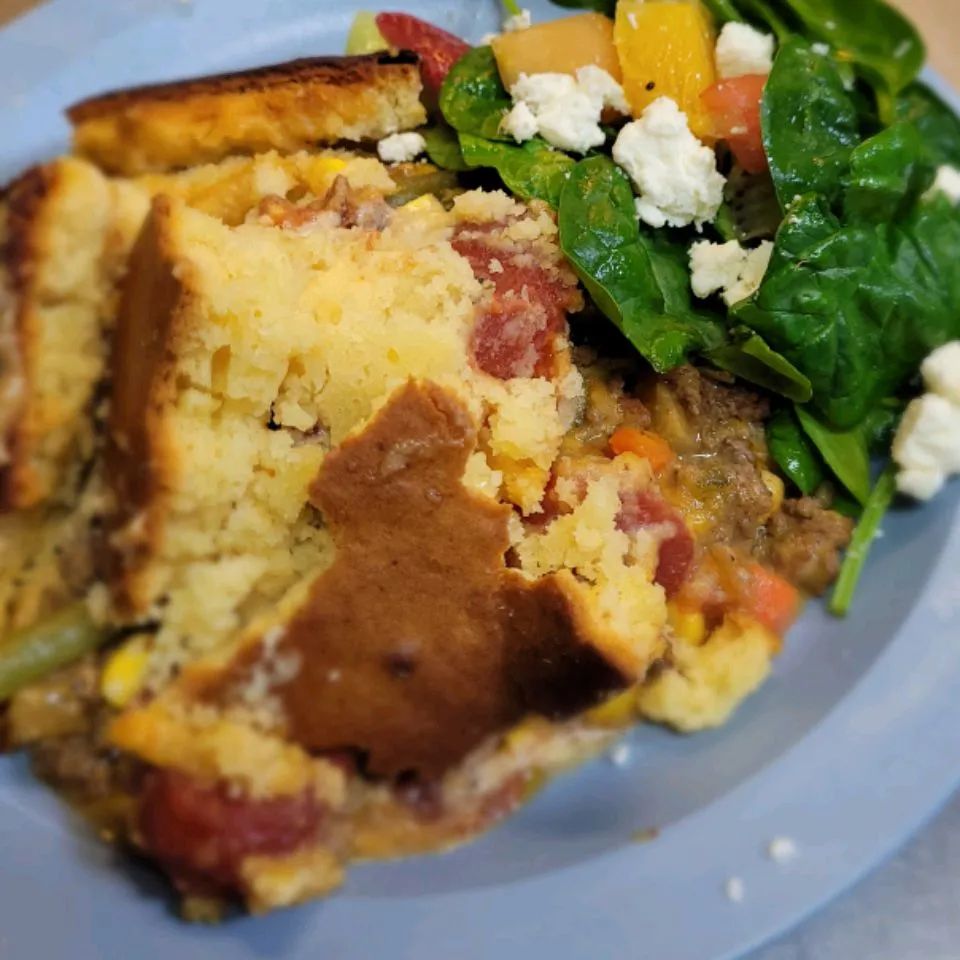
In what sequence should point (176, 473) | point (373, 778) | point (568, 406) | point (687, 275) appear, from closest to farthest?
point (176, 473)
point (373, 778)
point (568, 406)
point (687, 275)

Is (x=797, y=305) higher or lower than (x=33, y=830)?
higher

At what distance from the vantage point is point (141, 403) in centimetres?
176

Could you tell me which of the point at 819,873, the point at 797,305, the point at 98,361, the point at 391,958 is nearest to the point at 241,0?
the point at 98,361

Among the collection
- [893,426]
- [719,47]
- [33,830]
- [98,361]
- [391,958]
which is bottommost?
[391,958]

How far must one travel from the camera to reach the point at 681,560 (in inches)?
83.5

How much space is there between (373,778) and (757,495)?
1155 mm

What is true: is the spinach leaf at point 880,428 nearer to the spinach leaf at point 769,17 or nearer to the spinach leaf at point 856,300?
the spinach leaf at point 856,300

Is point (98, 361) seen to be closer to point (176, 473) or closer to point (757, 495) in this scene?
point (176, 473)

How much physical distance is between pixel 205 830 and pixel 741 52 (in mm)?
2202

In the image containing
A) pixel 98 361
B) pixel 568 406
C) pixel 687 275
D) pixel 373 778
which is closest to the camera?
pixel 98 361

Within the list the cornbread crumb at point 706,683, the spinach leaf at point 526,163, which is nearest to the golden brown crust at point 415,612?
the cornbread crumb at point 706,683

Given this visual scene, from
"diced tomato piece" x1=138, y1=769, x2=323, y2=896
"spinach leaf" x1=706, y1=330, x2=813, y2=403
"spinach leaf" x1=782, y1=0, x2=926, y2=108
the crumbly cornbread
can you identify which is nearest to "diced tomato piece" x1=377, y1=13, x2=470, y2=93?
the crumbly cornbread

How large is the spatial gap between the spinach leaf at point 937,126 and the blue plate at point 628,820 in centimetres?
95

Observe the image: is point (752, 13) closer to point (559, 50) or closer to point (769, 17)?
point (769, 17)
